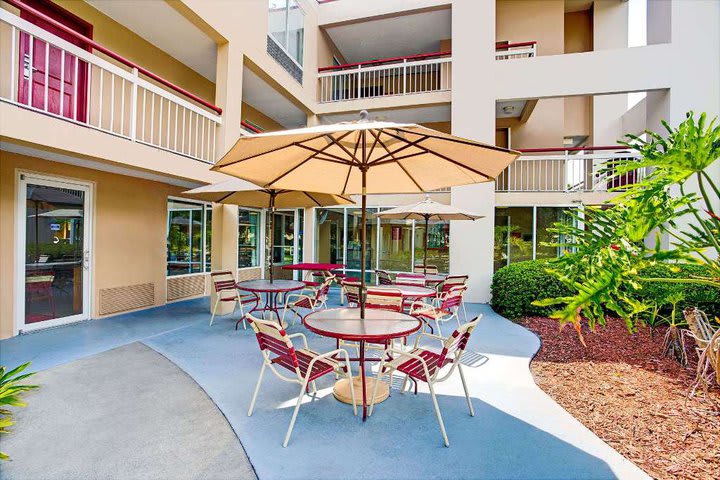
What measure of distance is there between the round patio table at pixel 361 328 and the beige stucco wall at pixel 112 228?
5419 millimetres

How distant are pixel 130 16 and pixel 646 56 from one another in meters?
12.1

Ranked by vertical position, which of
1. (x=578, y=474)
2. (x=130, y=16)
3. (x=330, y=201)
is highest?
(x=130, y=16)

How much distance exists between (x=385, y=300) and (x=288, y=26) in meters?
9.50

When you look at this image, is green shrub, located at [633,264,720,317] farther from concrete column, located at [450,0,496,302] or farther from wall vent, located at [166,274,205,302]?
wall vent, located at [166,274,205,302]

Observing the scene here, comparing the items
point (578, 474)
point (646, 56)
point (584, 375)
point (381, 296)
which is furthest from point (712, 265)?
point (646, 56)

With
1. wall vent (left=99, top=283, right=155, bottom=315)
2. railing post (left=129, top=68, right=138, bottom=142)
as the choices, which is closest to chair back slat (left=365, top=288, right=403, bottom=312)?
railing post (left=129, top=68, right=138, bottom=142)

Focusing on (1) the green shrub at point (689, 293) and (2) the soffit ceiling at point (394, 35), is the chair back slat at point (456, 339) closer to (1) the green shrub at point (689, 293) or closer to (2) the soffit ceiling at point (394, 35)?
(1) the green shrub at point (689, 293)

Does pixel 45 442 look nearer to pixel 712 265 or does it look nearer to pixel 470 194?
pixel 712 265

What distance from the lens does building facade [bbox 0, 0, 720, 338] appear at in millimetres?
5703

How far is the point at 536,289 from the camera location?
7.74 meters

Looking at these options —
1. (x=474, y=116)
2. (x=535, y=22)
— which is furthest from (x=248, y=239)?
(x=535, y=22)

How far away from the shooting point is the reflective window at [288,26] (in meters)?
9.66

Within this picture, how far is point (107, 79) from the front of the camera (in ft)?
23.1

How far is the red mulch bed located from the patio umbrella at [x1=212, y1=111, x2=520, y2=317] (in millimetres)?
2664
